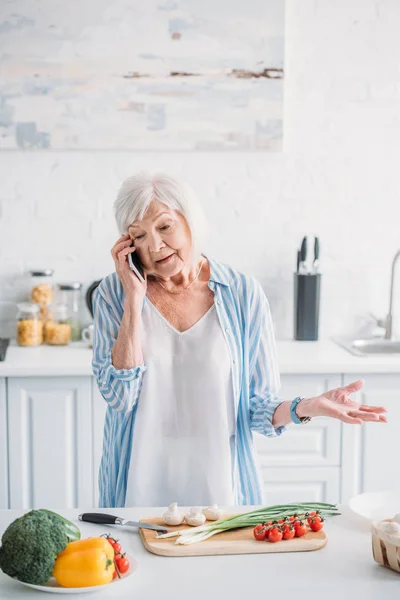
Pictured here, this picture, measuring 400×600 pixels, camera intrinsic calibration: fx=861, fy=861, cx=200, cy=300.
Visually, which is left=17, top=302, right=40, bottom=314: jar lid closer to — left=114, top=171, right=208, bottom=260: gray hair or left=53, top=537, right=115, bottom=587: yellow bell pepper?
left=114, top=171, right=208, bottom=260: gray hair

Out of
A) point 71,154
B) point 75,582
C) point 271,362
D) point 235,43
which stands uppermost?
point 235,43

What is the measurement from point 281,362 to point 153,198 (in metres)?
1.23

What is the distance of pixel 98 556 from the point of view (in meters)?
1.46

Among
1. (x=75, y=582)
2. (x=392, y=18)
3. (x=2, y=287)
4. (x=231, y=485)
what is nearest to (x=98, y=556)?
(x=75, y=582)

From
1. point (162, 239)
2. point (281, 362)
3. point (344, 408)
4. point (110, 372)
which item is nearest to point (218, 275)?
point (162, 239)

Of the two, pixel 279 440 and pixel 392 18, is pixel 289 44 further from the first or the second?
pixel 279 440

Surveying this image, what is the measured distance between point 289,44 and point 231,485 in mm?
2114

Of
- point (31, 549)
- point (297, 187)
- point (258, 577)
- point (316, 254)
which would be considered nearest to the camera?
point (31, 549)

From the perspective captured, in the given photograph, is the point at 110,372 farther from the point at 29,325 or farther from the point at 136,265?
the point at 29,325

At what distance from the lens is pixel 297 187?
3658 mm

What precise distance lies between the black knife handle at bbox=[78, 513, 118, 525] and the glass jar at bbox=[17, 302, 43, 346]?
174 centimetres

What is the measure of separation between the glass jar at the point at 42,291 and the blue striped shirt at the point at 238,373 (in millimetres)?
1441

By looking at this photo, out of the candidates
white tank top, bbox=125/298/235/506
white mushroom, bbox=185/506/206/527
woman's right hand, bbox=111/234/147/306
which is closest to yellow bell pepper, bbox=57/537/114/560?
white mushroom, bbox=185/506/206/527

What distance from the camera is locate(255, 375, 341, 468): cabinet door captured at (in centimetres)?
317
